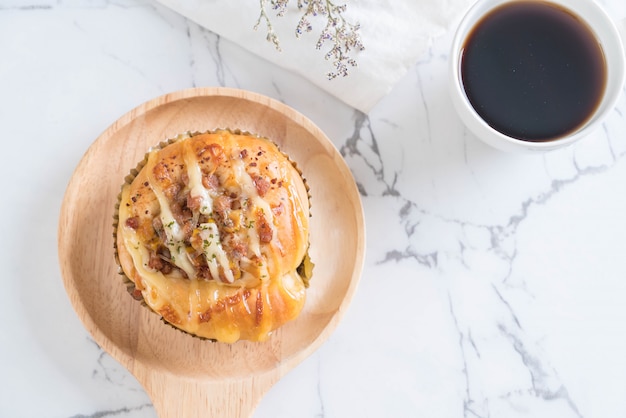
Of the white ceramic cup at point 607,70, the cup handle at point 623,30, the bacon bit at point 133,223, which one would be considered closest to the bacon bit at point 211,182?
the bacon bit at point 133,223

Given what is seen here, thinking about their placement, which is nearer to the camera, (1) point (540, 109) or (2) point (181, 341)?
(1) point (540, 109)

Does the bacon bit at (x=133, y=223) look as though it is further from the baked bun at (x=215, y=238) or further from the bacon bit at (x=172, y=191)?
the bacon bit at (x=172, y=191)

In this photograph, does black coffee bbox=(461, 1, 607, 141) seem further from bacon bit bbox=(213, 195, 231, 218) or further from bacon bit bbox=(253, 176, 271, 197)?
bacon bit bbox=(213, 195, 231, 218)

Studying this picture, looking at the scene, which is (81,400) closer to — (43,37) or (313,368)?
(313,368)

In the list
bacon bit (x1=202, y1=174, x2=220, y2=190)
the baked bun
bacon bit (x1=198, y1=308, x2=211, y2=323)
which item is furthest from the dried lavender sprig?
bacon bit (x1=198, y1=308, x2=211, y2=323)

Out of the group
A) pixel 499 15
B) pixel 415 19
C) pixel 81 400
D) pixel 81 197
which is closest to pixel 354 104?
pixel 415 19

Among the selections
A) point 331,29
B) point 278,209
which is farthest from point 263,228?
point 331,29

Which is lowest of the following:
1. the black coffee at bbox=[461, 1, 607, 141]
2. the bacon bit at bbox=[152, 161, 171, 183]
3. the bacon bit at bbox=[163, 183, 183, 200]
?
the bacon bit at bbox=[163, 183, 183, 200]
